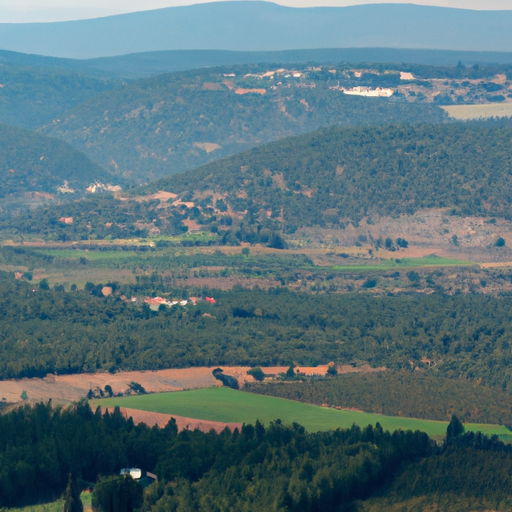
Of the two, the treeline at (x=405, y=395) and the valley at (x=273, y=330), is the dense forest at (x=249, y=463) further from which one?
the treeline at (x=405, y=395)

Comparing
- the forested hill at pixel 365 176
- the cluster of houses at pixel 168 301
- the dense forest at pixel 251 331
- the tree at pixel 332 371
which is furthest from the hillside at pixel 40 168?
the tree at pixel 332 371

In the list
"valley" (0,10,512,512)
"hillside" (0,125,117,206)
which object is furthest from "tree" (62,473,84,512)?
"hillside" (0,125,117,206)

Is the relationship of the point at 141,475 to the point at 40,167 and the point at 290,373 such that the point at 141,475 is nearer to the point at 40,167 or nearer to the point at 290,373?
the point at 290,373

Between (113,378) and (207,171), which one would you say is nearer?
(113,378)

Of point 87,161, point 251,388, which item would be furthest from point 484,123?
point 251,388

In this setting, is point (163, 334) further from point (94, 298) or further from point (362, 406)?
point (362, 406)

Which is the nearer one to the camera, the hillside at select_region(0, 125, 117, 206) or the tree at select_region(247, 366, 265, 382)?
the tree at select_region(247, 366, 265, 382)

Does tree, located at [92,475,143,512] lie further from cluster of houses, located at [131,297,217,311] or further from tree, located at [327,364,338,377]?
cluster of houses, located at [131,297,217,311]
